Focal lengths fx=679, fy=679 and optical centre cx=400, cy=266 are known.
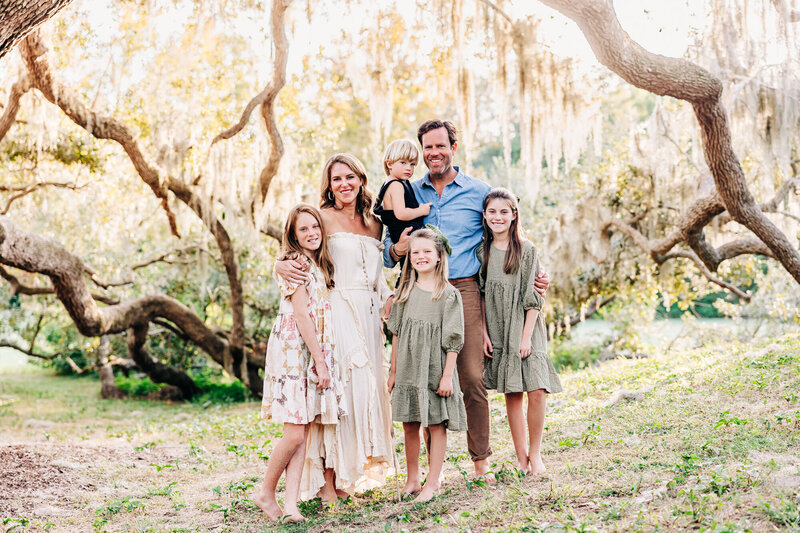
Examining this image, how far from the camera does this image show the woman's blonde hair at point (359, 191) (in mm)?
3971

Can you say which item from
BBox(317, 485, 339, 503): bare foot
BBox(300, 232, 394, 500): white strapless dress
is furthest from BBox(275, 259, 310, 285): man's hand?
BBox(317, 485, 339, 503): bare foot

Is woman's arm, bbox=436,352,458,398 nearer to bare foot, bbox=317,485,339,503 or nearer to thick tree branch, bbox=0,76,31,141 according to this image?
bare foot, bbox=317,485,339,503

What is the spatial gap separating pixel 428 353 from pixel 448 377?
0.55ft

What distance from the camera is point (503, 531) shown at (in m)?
2.90

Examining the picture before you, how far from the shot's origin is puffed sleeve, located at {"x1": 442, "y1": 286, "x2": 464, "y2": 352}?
367 cm

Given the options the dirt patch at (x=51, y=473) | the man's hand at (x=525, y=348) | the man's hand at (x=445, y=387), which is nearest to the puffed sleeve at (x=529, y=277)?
the man's hand at (x=525, y=348)

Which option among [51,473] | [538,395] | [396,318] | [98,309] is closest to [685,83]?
[538,395]

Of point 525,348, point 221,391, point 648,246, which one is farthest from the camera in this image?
point 221,391

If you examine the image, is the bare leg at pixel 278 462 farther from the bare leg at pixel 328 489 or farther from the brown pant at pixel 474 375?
the brown pant at pixel 474 375

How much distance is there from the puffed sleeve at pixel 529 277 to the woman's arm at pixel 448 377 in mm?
576

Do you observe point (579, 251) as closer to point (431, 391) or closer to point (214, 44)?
point (214, 44)

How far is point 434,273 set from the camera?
12.4ft

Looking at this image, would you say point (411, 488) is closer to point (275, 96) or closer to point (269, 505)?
point (269, 505)

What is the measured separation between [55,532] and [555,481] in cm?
273
